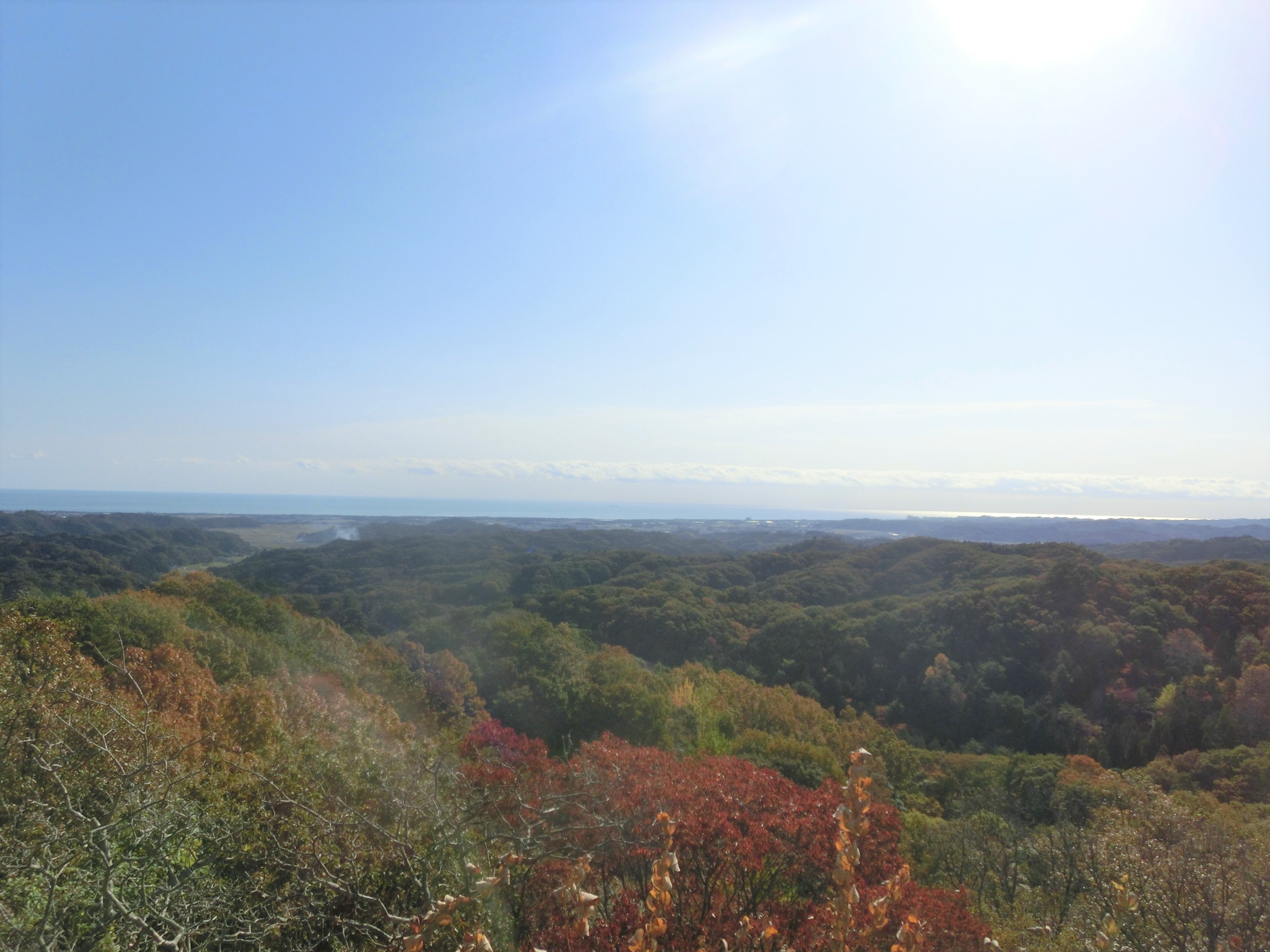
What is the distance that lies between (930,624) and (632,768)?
29710 mm

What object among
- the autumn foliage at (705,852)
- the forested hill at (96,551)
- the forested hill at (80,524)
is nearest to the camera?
the autumn foliage at (705,852)

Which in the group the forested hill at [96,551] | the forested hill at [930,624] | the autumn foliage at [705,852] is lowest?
the forested hill at [930,624]

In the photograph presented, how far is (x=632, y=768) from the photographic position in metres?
7.24

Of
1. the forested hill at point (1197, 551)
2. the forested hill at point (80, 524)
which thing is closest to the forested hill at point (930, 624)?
the forested hill at point (1197, 551)

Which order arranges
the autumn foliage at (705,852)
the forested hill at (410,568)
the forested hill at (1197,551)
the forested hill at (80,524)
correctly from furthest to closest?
the forested hill at (80,524)
the forested hill at (1197,551)
the forested hill at (410,568)
the autumn foliage at (705,852)

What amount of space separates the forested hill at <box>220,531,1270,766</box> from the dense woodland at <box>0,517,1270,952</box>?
181mm

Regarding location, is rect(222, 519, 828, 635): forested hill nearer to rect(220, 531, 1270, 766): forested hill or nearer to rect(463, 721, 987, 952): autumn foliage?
rect(220, 531, 1270, 766): forested hill

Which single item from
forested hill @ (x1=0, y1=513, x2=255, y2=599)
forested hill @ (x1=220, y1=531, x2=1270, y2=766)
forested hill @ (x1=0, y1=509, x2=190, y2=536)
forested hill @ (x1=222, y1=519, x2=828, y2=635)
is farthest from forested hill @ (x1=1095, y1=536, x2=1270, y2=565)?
forested hill @ (x1=0, y1=509, x2=190, y2=536)

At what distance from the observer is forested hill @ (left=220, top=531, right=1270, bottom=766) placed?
23.4 m

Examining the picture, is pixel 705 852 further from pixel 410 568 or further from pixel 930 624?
pixel 410 568

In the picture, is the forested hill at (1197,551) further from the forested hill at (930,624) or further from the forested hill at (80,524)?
the forested hill at (80,524)

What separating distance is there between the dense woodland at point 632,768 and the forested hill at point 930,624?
181 millimetres

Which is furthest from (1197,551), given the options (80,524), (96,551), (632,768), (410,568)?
(80,524)

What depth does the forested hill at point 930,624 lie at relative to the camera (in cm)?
2344
